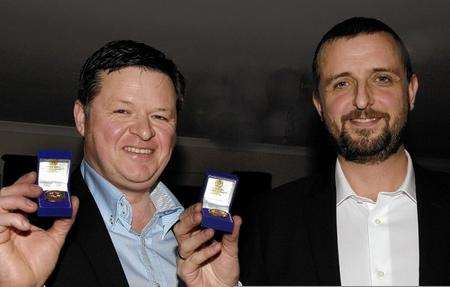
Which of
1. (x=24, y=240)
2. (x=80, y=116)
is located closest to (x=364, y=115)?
(x=80, y=116)

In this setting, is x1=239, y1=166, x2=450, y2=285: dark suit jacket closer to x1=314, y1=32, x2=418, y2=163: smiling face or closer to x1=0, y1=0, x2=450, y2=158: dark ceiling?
x1=314, y1=32, x2=418, y2=163: smiling face

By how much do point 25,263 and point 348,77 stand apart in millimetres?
1057

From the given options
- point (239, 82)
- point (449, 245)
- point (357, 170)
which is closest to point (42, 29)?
point (239, 82)

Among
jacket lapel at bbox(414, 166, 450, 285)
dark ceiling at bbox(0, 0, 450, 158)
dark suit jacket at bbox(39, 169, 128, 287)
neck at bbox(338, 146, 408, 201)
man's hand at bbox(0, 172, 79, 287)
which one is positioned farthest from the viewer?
dark ceiling at bbox(0, 0, 450, 158)

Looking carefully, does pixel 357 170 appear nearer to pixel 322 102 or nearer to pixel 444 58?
pixel 322 102

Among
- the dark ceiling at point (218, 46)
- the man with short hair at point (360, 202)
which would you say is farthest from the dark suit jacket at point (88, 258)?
the dark ceiling at point (218, 46)

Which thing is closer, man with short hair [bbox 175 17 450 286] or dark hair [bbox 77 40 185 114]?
man with short hair [bbox 175 17 450 286]

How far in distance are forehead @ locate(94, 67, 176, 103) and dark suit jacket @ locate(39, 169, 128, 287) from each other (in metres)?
0.35

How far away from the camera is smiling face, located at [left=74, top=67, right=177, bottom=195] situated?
1.74 meters

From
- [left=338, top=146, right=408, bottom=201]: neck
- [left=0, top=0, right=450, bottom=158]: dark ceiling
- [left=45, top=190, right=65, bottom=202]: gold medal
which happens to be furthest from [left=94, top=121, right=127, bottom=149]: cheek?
[left=0, top=0, right=450, bottom=158]: dark ceiling

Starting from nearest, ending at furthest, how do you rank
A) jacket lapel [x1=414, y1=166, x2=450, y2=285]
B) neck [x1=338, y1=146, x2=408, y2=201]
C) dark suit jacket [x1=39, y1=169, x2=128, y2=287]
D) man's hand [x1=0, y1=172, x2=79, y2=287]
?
man's hand [x1=0, y1=172, x2=79, y2=287]
dark suit jacket [x1=39, y1=169, x2=128, y2=287]
jacket lapel [x1=414, y1=166, x2=450, y2=285]
neck [x1=338, y1=146, x2=408, y2=201]

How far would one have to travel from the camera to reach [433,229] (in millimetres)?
1707

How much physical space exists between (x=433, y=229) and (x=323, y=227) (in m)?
0.31

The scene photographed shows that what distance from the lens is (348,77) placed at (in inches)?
72.1
